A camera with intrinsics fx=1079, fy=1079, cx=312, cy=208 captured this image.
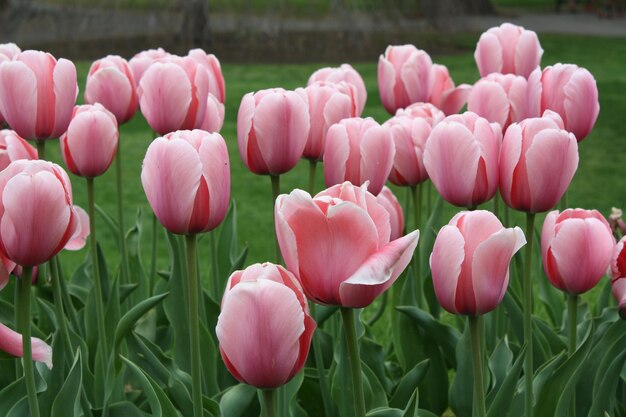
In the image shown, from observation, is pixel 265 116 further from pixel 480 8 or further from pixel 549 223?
pixel 480 8

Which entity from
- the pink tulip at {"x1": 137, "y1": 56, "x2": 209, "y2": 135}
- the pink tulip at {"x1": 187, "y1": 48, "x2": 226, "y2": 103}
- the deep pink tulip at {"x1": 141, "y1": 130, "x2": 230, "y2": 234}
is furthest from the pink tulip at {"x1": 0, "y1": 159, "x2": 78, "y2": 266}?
the pink tulip at {"x1": 187, "y1": 48, "x2": 226, "y2": 103}

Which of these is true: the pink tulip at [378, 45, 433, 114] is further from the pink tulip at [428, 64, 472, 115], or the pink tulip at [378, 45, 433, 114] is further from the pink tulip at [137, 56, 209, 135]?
the pink tulip at [137, 56, 209, 135]

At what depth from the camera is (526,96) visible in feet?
7.77

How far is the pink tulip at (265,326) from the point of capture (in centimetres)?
127

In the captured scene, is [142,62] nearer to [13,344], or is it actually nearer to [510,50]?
[510,50]

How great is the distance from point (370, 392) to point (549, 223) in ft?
1.82

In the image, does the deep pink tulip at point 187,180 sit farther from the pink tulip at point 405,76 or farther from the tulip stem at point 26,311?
the pink tulip at point 405,76

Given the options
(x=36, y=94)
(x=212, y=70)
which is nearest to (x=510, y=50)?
(x=212, y=70)

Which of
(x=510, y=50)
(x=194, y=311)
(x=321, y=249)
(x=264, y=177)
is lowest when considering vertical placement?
(x=264, y=177)

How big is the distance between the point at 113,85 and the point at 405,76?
0.73 metres

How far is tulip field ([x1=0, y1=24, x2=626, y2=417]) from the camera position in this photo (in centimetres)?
135

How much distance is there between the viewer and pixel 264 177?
6492mm

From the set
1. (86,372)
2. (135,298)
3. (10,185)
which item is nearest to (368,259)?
(10,185)

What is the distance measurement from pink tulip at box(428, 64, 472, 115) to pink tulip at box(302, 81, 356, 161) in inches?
22.4
